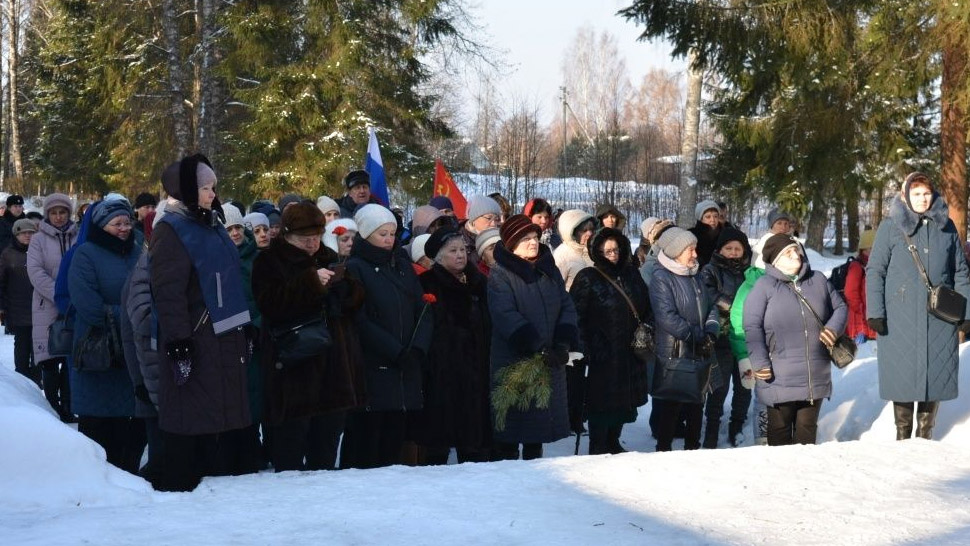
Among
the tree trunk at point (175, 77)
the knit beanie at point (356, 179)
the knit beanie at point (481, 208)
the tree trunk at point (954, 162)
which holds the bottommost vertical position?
the knit beanie at point (481, 208)

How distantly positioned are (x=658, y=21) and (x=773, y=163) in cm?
567

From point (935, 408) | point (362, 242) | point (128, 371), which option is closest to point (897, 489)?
point (935, 408)

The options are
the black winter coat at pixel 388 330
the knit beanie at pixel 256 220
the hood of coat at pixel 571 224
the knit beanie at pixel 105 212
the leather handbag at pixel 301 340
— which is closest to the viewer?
the leather handbag at pixel 301 340

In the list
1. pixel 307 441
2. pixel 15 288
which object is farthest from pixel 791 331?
pixel 15 288

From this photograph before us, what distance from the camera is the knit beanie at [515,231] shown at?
23.2ft

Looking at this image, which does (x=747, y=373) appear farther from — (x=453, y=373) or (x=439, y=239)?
(x=439, y=239)

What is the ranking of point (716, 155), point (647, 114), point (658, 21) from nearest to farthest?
point (658, 21) < point (716, 155) < point (647, 114)

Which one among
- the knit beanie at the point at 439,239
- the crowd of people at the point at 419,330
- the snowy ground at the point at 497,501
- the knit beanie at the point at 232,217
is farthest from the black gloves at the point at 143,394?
the knit beanie at the point at 439,239

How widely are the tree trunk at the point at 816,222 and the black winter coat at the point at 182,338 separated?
19.0 meters

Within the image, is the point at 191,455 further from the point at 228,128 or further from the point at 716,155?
→ the point at 228,128

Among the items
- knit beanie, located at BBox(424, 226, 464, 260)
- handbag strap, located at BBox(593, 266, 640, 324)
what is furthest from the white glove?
knit beanie, located at BBox(424, 226, 464, 260)

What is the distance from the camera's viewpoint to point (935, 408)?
7.61m

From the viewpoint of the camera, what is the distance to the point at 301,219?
593cm

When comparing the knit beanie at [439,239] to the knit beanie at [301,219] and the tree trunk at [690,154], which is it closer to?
the knit beanie at [301,219]
